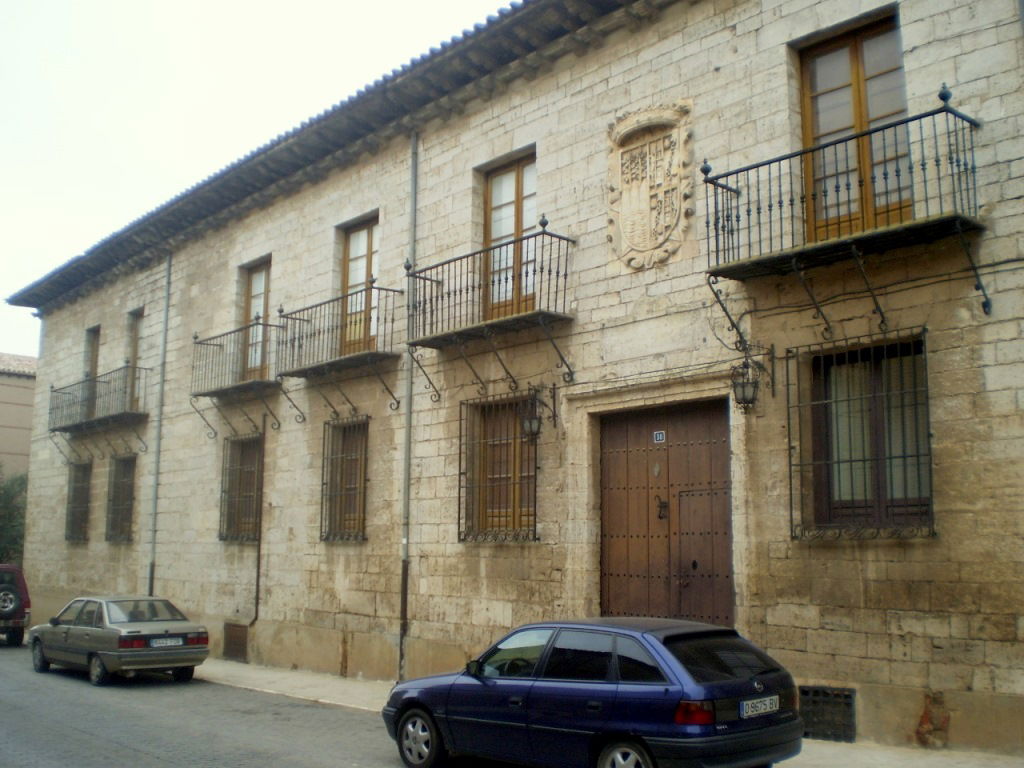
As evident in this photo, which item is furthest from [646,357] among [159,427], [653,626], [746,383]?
[159,427]

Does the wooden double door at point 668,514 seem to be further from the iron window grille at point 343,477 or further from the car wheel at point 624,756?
the iron window grille at point 343,477

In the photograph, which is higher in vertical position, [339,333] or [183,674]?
[339,333]

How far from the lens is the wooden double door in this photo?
10156 mm

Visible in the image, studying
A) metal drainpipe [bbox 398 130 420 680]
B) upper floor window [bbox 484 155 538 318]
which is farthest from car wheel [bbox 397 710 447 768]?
upper floor window [bbox 484 155 538 318]

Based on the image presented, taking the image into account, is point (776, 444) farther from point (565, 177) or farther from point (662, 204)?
point (565, 177)

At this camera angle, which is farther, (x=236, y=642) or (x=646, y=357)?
(x=236, y=642)

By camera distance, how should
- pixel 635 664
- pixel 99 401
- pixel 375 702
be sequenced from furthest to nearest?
pixel 99 401 → pixel 375 702 → pixel 635 664

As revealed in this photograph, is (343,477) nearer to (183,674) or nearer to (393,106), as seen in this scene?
(183,674)

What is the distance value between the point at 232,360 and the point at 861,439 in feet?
37.9

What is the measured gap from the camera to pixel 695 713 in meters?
6.28

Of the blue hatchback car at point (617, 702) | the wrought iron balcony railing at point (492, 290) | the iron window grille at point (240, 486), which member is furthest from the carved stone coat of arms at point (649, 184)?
the iron window grille at point (240, 486)

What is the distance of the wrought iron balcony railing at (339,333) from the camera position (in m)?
14.2

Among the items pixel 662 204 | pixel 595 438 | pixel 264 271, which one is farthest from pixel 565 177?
pixel 264 271

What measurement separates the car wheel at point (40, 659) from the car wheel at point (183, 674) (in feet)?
7.51
